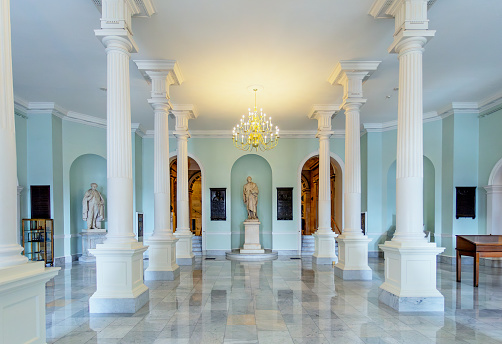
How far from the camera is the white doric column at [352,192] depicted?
743 cm

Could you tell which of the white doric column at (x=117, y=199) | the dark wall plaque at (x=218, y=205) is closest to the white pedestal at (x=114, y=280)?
the white doric column at (x=117, y=199)

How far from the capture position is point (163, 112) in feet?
25.7

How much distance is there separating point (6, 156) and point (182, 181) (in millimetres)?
7273

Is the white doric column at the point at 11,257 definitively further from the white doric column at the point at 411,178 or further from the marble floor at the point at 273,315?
the white doric column at the point at 411,178

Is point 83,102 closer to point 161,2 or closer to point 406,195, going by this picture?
point 161,2

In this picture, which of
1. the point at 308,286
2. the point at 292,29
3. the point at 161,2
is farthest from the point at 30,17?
the point at 308,286

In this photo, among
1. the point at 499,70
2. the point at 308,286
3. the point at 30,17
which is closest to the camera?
the point at 30,17

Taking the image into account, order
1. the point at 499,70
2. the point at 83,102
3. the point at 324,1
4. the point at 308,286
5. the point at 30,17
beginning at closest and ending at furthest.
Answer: the point at 324,1 < the point at 30,17 < the point at 308,286 < the point at 499,70 < the point at 83,102

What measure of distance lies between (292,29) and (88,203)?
859 cm

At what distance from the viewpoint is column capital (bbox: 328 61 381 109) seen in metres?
7.07

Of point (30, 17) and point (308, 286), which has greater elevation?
point (30, 17)

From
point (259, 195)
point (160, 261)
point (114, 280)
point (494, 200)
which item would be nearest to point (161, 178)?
point (160, 261)

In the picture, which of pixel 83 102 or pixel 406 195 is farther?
pixel 83 102

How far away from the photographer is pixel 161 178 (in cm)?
773
